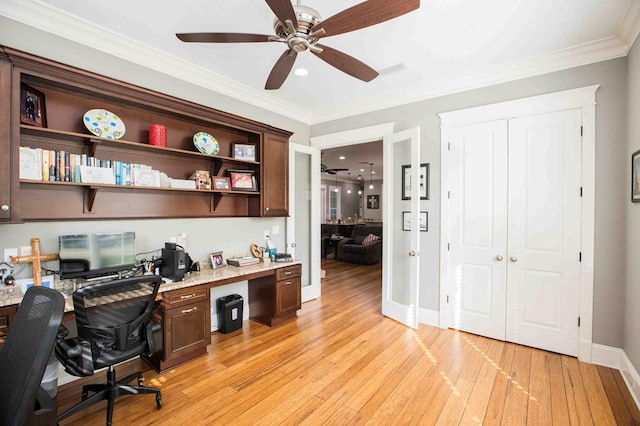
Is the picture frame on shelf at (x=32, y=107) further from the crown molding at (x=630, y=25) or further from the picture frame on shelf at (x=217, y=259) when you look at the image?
the crown molding at (x=630, y=25)

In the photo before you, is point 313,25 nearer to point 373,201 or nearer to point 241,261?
point 241,261

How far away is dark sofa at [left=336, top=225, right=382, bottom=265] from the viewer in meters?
7.46

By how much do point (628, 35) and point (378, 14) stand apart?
7.69 ft

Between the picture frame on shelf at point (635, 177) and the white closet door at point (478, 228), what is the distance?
92 cm

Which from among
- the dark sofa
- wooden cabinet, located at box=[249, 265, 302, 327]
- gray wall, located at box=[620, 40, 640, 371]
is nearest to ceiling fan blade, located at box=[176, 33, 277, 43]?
wooden cabinet, located at box=[249, 265, 302, 327]

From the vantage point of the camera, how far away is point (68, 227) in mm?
2422

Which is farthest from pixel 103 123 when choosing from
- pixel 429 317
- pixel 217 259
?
pixel 429 317

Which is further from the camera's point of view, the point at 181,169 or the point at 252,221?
the point at 252,221

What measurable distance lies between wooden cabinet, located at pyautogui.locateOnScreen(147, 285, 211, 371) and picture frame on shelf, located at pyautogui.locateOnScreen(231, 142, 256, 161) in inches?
63.1

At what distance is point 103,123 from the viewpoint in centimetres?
250

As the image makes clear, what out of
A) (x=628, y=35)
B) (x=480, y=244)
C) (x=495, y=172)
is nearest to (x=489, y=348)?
(x=480, y=244)

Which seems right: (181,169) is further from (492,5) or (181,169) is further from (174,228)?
(492,5)

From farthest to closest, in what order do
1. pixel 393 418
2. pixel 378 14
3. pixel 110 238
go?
pixel 110 238
pixel 393 418
pixel 378 14

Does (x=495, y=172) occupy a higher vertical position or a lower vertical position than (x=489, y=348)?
higher
